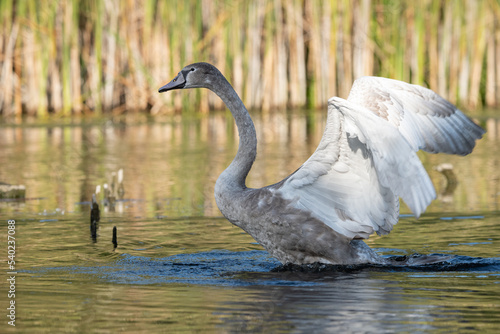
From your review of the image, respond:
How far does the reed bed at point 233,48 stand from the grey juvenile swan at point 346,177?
11080 millimetres

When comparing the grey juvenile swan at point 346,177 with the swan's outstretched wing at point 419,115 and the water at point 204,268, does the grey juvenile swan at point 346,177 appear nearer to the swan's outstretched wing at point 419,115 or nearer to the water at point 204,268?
the swan's outstretched wing at point 419,115

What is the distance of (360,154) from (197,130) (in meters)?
11.5

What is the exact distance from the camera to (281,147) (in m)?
14.0

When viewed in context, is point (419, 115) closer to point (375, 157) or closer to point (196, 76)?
point (375, 157)

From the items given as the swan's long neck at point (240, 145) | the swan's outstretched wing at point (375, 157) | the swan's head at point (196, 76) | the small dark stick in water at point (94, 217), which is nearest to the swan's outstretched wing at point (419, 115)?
the swan's outstretched wing at point (375, 157)

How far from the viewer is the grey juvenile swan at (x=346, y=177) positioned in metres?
5.29

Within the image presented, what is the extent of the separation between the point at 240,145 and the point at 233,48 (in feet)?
40.2

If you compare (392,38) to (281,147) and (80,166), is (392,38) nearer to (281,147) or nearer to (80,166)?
(281,147)

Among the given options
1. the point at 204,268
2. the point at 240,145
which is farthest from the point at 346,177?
the point at 204,268

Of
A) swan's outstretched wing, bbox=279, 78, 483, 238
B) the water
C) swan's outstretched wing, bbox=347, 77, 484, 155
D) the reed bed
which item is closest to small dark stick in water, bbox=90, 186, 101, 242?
the water

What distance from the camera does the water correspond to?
446 centimetres

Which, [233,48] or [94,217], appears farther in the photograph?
[233,48]

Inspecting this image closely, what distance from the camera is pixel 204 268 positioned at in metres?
5.96

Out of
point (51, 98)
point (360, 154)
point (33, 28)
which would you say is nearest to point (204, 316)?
point (360, 154)
